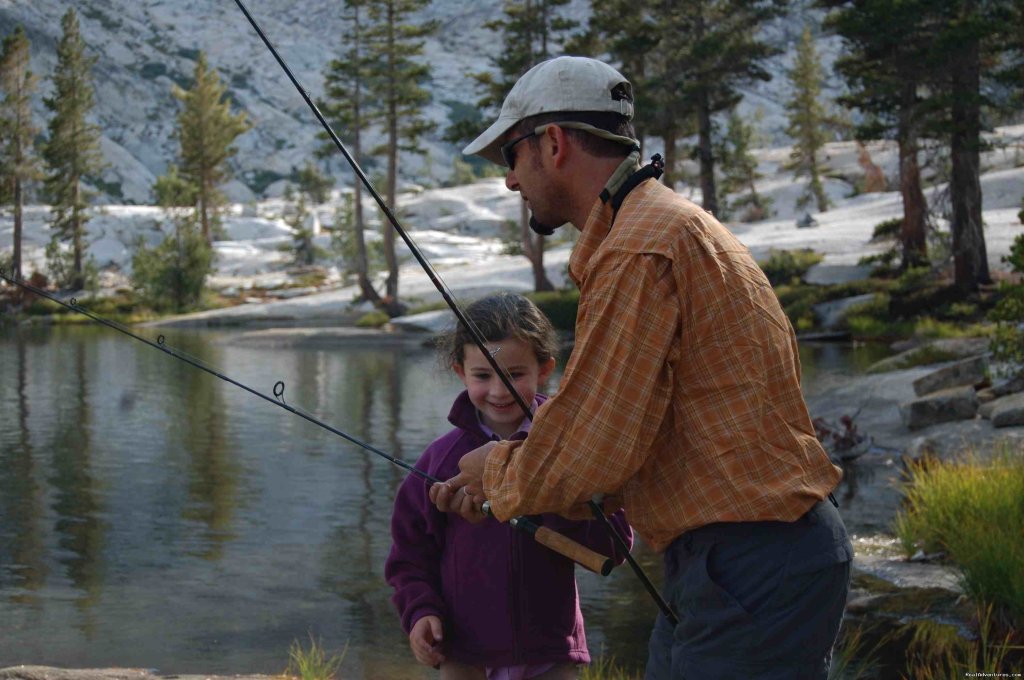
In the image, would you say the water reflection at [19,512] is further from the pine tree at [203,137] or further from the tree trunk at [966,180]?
the pine tree at [203,137]

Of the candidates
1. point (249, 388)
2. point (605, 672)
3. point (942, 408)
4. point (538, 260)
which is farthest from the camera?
point (538, 260)

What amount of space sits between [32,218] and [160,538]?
183ft

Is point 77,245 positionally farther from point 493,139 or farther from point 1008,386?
point 493,139

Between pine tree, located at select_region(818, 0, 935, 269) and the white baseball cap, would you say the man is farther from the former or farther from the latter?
pine tree, located at select_region(818, 0, 935, 269)

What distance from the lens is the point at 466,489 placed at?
8.30ft

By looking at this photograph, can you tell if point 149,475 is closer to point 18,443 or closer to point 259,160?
point 18,443

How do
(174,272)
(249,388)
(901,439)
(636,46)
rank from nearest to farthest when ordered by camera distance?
(249,388)
(901,439)
(636,46)
(174,272)

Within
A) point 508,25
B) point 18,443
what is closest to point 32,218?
point 508,25

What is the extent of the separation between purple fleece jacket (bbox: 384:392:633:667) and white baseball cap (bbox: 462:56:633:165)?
38.0 inches

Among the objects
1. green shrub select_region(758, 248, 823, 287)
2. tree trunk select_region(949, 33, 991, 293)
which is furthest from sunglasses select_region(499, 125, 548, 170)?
green shrub select_region(758, 248, 823, 287)

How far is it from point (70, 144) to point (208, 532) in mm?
45452

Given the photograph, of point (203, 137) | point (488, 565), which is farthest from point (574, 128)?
point (203, 137)

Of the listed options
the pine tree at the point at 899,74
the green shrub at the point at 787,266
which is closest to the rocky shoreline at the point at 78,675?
the pine tree at the point at 899,74

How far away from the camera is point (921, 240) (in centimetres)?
2566
